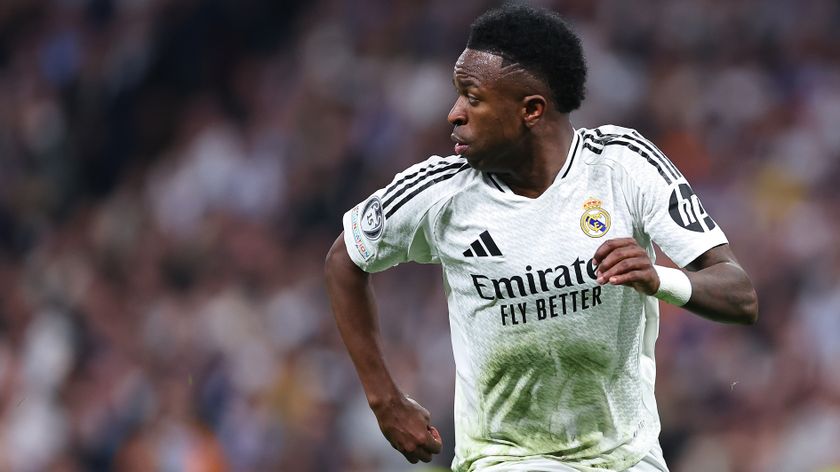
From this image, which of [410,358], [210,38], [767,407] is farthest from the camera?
[210,38]

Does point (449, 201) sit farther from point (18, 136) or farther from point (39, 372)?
point (18, 136)

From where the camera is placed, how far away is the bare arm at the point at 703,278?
4.14 meters

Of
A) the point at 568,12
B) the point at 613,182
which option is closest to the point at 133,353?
the point at 568,12

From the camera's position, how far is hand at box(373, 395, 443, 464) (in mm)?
4859

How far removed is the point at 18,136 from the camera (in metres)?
13.3

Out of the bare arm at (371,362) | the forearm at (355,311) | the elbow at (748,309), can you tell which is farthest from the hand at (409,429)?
the elbow at (748,309)

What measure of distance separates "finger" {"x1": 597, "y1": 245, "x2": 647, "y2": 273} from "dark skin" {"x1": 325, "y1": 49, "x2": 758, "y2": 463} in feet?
0.45

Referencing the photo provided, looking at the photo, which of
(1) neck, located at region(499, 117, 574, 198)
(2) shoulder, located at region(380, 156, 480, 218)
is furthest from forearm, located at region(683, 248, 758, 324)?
(2) shoulder, located at region(380, 156, 480, 218)

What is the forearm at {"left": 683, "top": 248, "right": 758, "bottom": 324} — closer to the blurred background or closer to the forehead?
the forehead

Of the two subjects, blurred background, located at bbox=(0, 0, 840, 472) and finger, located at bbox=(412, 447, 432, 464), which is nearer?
finger, located at bbox=(412, 447, 432, 464)

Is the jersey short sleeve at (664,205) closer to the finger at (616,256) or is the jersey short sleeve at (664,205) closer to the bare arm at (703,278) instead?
the bare arm at (703,278)

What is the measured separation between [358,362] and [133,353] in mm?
6366

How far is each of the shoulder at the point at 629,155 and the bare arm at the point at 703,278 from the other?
0.29m

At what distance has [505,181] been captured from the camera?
4.82m
